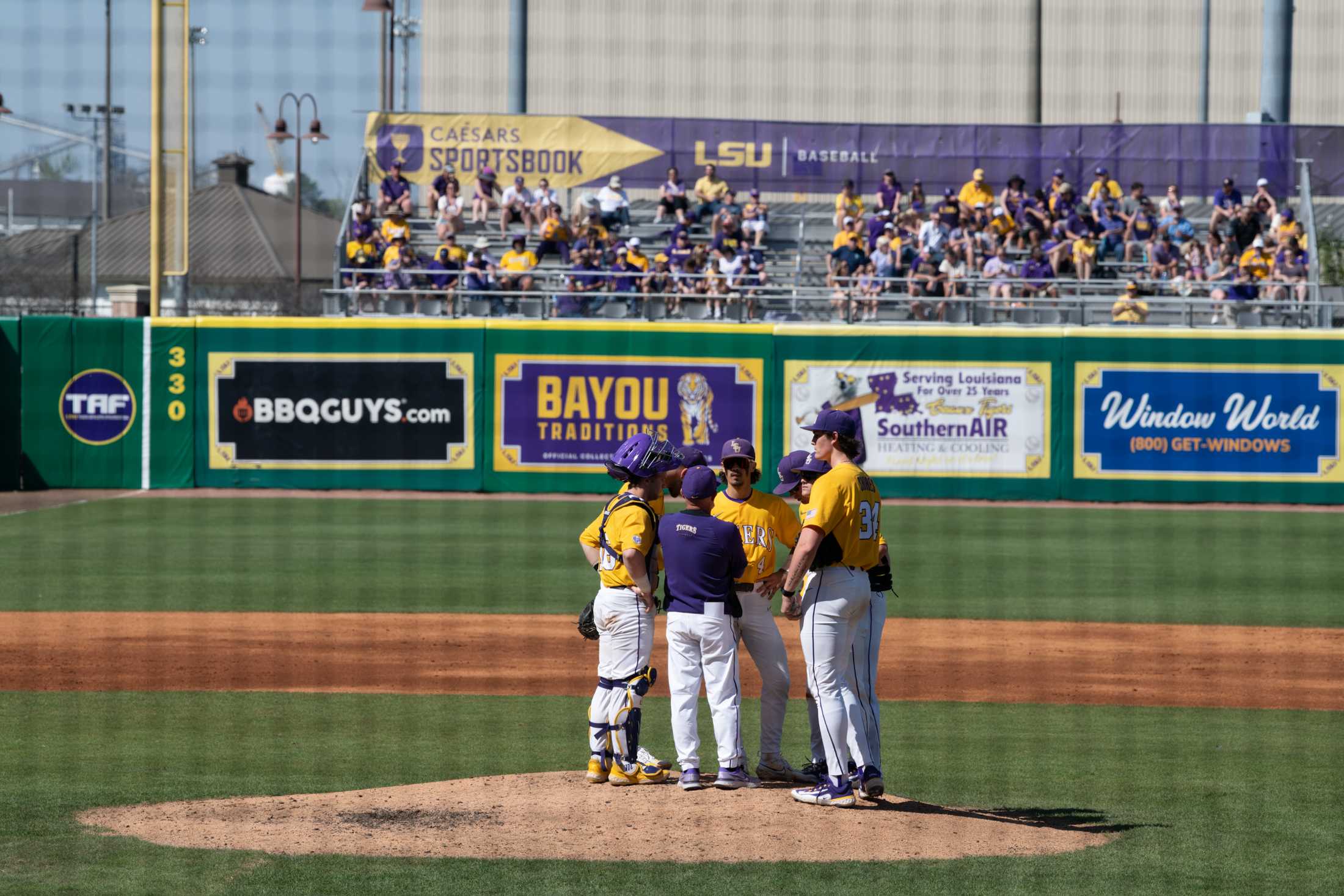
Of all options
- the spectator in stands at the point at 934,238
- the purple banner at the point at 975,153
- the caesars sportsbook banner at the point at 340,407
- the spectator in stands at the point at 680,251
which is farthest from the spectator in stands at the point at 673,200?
the caesars sportsbook banner at the point at 340,407

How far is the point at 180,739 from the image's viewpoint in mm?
8422

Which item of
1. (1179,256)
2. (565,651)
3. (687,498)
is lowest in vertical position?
(565,651)

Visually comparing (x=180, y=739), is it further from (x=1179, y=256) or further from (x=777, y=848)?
(x=1179, y=256)

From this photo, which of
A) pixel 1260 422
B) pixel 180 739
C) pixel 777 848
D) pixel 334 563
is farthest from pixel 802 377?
pixel 777 848

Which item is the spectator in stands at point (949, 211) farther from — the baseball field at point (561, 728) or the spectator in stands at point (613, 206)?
the baseball field at point (561, 728)

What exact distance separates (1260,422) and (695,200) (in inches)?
394

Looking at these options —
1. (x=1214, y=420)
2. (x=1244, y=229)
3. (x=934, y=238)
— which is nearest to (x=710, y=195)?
(x=934, y=238)

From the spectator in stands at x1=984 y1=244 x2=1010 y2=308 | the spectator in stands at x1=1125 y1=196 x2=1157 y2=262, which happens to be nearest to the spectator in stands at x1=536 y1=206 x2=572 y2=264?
the spectator in stands at x1=984 y1=244 x2=1010 y2=308

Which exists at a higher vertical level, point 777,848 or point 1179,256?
point 1179,256

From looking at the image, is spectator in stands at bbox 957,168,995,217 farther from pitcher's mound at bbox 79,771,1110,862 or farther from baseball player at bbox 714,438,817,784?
pitcher's mound at bbox 79,771,1110,862

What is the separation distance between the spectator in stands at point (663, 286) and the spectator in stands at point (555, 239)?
1447 millimetres

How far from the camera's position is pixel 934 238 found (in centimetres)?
2492

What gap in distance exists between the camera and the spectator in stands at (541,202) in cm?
2606

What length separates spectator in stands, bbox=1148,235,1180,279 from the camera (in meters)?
24.5
